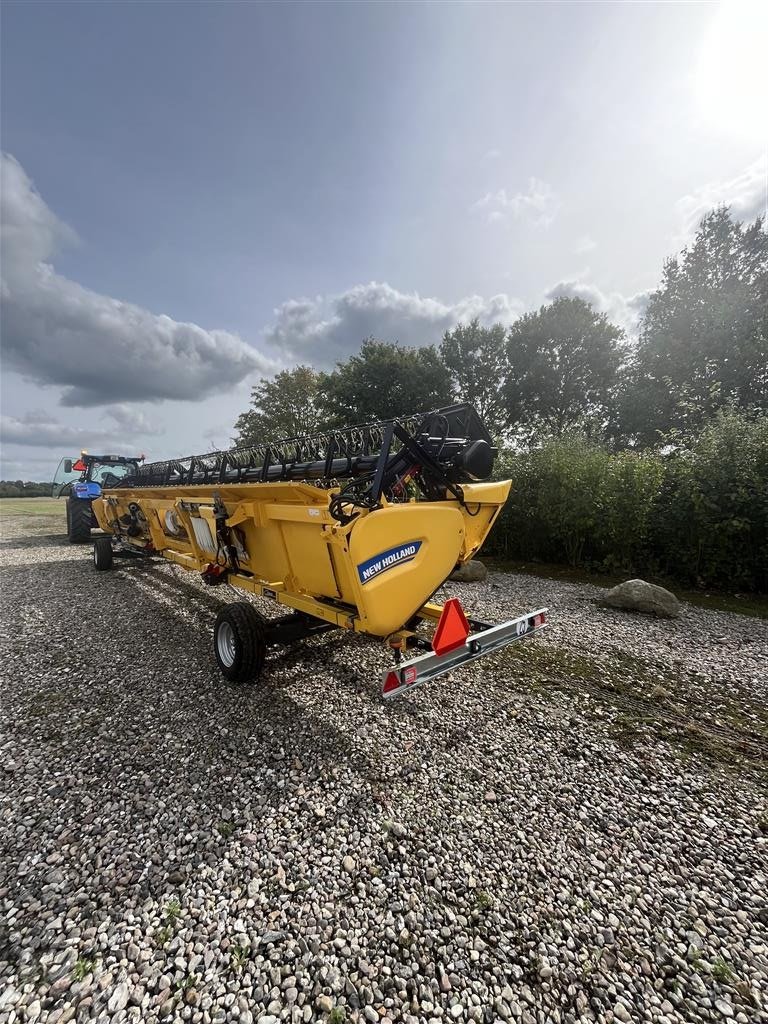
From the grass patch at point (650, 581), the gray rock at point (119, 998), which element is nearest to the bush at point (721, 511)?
the grass patch at point (650, 581)

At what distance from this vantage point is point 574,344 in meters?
23.2

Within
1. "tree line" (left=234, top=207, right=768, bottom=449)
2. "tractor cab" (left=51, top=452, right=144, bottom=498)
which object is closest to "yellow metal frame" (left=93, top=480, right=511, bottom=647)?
"tractor cab" (left=51, top=452, right=144, bottom=498)

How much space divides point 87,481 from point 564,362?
922 inches

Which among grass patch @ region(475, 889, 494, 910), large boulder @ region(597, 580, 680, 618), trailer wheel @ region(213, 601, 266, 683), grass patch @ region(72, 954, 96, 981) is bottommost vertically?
large boulder @ region(597, 580, 680, 618)

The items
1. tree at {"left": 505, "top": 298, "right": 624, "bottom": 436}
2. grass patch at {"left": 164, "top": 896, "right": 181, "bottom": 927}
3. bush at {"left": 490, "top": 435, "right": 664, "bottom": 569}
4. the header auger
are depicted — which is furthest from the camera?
tree at {"left": 505, "top": 298, "right": 624, "bottom": 436}

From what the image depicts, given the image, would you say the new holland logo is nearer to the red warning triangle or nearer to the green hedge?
the red warning triangle

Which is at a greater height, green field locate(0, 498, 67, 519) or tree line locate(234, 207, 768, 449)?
tree line locate(234, 207, 768, 449)

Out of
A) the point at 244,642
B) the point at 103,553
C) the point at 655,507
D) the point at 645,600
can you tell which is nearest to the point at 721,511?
the point at 655,507

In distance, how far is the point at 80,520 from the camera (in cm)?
1237

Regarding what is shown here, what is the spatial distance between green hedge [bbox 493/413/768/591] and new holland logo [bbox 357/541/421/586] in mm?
6302

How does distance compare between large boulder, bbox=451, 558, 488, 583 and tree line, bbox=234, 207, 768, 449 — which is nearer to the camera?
large boulder, bbox=451, 558, 488, 583

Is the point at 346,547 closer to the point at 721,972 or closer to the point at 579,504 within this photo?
the point at 721,972

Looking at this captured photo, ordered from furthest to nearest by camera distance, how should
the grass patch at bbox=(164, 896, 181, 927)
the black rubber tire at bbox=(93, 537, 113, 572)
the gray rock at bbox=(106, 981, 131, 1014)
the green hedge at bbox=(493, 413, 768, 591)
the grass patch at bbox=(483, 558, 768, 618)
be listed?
the black rubber tire at bbox=(93, 537, 113, 572)
the green hedge at bbox=(493, 413, 768, 591)
the grass patch at bbox=(483, 558, 768, 618)
the grass patch at bbox=(164, 896, 181, 927)
the gray rock at bbox=(106, 981, 131, 1014)

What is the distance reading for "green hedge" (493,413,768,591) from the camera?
6902 millimetres
